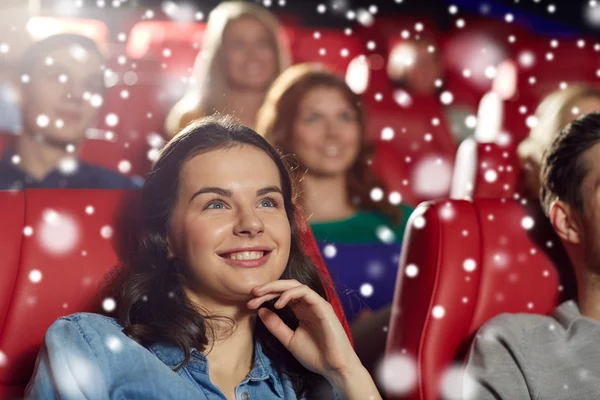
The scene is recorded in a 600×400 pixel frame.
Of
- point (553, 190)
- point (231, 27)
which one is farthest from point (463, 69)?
point (553, 190)

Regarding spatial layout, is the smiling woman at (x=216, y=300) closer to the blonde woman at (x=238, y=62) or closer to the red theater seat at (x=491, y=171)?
the red theater seat at (x=491, y=171)

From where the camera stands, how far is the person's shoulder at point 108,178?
205cm

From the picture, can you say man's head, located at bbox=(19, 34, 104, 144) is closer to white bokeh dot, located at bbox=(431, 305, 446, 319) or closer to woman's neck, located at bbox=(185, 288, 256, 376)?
woman's neck, located at bbox=(185, 288, 256, 376)

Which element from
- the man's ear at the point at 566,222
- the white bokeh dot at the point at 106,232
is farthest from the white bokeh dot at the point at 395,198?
the white bokeh dot at the point at 106,232

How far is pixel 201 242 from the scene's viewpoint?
115 cm

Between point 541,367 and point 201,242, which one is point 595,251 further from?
point 201,242

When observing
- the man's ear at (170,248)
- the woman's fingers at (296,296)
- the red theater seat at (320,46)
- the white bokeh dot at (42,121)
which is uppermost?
the red theater seat at (320,46)

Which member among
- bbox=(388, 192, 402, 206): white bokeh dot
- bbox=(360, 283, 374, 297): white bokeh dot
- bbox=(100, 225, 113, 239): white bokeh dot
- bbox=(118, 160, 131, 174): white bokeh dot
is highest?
bbox=(100, 225, 113, 239): white bokeh dot

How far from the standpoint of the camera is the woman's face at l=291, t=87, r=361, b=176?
7.27ft

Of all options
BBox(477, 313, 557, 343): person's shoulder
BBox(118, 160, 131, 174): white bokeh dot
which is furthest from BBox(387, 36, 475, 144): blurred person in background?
BBox(477, 313, 557, 343): person's shoulder

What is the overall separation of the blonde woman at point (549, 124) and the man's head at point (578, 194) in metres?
0.60

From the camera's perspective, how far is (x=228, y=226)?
3.79 ft

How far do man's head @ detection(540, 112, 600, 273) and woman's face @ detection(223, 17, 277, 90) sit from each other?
4.34 ft

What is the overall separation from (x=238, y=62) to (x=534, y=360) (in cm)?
160
